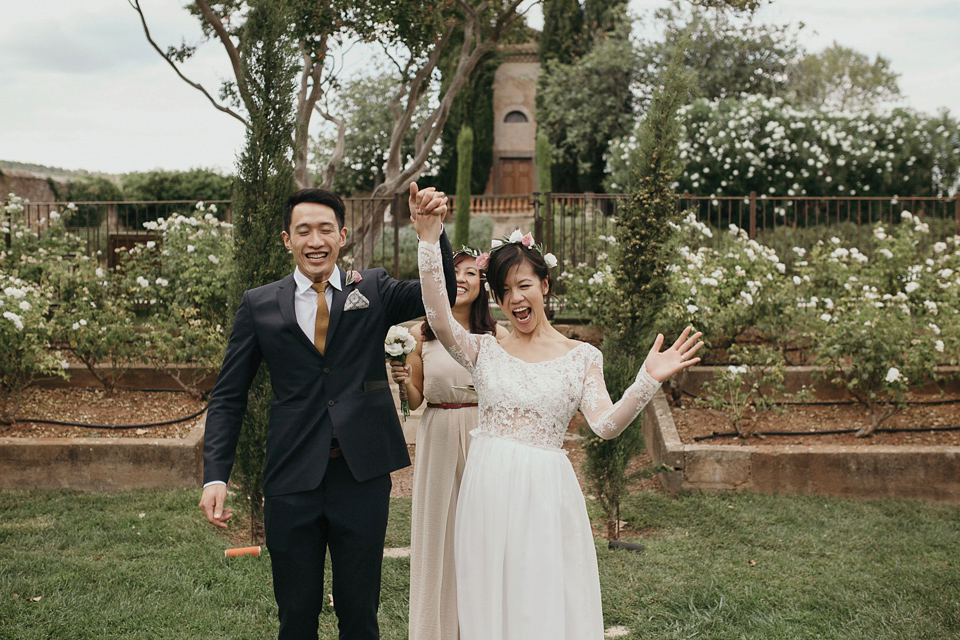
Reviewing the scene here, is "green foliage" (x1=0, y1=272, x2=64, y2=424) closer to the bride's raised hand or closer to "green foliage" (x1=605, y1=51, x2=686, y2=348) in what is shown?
"green foliage" (x1=605, y1=51, x2=686, y2=348)

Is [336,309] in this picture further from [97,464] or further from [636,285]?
[97,464]

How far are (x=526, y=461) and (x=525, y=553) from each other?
32 cm

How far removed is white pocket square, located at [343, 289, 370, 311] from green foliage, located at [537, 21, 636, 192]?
2025 cm

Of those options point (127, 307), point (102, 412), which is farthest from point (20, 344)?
point (127, 307)

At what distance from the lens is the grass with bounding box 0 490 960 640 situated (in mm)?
4047

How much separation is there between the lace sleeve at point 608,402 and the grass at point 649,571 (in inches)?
69.1

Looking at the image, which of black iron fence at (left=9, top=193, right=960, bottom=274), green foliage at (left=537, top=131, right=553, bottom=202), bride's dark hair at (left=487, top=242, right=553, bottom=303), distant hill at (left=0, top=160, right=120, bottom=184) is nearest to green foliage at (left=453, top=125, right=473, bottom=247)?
black iron fence at (left=9, top=193, right=960, bottom=274)

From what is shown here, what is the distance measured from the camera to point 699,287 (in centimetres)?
811

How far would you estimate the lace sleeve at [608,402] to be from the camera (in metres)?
2.69

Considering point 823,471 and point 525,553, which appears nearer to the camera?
point 525,553

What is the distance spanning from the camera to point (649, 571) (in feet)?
15.8

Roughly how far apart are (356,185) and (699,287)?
21.0 m

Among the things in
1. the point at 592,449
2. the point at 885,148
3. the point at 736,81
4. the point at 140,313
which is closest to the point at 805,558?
the point at 592,449

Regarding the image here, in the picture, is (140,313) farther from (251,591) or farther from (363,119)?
(363,119)
